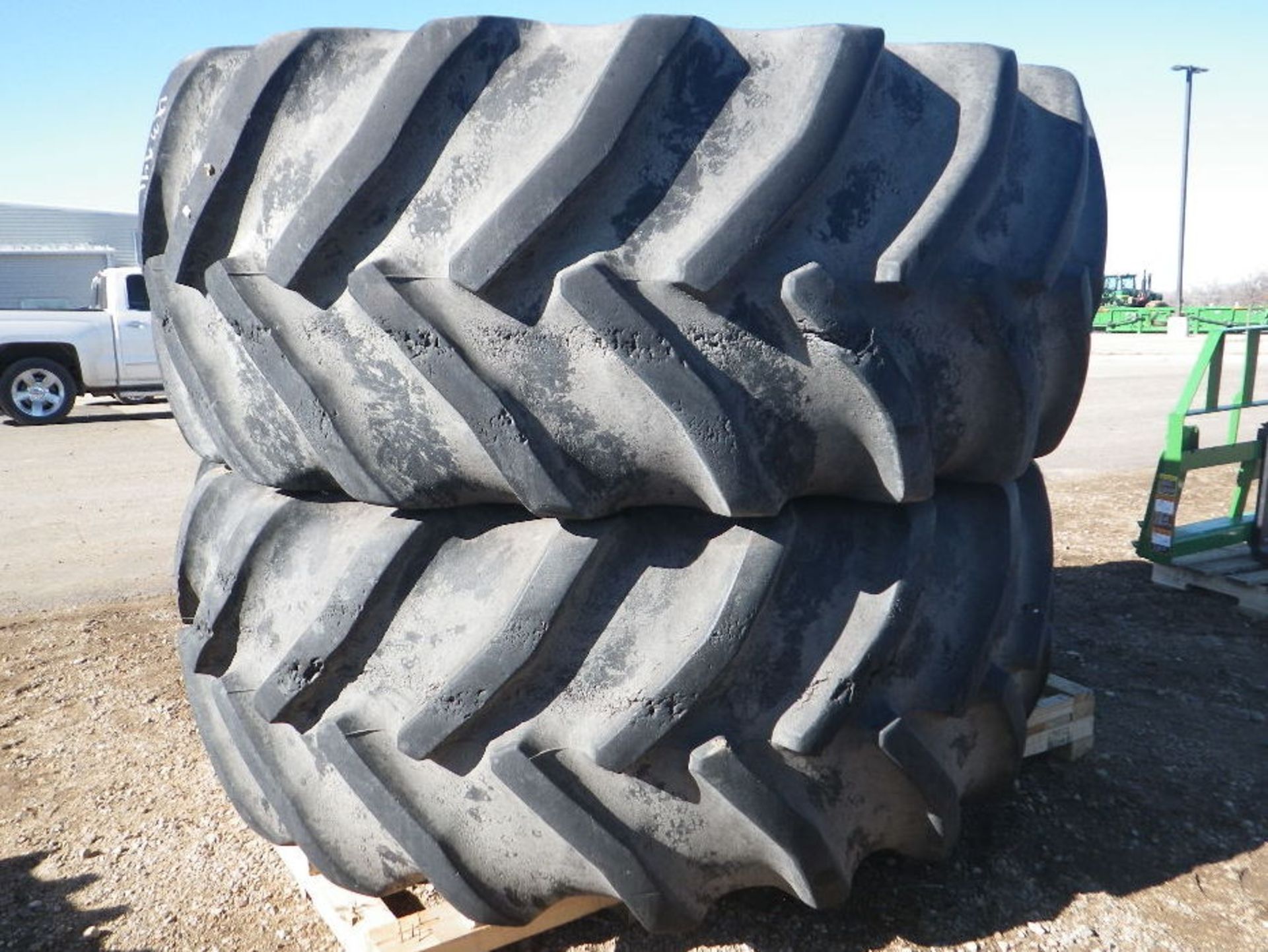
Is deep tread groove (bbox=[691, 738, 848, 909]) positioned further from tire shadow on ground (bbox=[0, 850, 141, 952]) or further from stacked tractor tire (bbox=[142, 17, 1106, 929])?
tire shadow on ground (bbox=[0, 850, 141, 952])

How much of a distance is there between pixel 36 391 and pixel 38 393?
3 cm

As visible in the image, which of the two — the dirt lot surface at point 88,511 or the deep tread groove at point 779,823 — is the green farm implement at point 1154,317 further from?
the deep tread groove at point 779,823

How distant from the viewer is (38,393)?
11891 mm

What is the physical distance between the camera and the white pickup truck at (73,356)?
11727 millimetres

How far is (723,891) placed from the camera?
6.29ft

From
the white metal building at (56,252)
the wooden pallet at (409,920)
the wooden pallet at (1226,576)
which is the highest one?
the wooden pallet at (409,920)

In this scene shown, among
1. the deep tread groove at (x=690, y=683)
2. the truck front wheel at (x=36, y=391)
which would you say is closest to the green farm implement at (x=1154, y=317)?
the truck front wheel at (x=36, y=391)

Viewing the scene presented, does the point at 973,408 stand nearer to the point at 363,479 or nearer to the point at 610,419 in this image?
the point at 610,419

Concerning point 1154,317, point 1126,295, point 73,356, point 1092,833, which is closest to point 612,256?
point 1092,833

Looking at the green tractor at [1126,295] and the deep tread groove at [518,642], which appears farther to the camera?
the green tractor at [1126,295]

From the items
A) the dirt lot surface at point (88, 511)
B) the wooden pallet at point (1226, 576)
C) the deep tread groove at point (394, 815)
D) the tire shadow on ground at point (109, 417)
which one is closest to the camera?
the deep tread groove at point (394, 815)

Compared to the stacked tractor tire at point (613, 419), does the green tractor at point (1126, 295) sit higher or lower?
lower

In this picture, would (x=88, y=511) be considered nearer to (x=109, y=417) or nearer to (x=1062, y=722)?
(x=1062, y=722)

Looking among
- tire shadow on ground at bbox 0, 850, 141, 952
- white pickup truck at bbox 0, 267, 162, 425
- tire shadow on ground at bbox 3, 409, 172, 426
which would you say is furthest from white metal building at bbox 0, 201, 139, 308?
tire shadow on ground at bbox 0, 850, 141, 952
